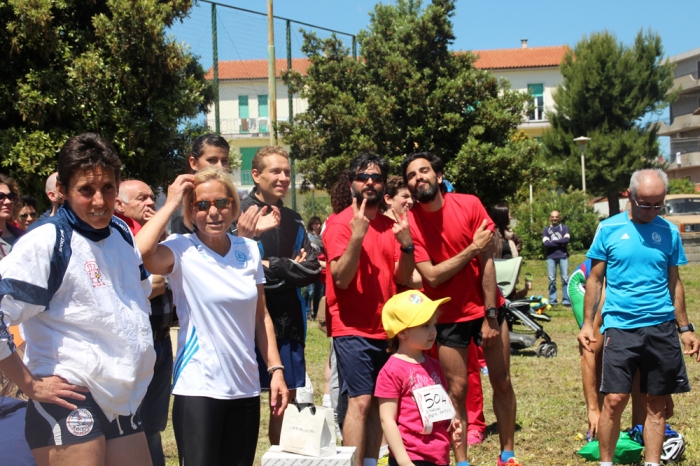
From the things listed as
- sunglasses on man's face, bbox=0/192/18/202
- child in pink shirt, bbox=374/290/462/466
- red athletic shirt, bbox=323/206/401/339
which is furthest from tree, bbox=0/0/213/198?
child in pink shirt, bbox=374/290/462/466

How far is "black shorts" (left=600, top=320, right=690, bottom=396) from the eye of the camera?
5086 millimetres

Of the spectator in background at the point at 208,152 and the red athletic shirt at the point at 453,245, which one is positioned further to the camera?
the red athletic shirt at the point at 453,245

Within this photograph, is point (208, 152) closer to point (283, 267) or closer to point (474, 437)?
point (283, 267)

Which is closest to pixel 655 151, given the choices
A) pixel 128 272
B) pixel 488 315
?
pixel 488 315

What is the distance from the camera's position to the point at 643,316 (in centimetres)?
514

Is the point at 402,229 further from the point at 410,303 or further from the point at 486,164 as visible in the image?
the point at 486,164

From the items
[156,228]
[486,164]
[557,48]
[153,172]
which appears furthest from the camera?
[557,48]

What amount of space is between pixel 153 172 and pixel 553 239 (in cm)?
866

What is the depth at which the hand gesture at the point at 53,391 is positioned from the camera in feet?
8.91

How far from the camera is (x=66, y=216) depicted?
2.93 metres

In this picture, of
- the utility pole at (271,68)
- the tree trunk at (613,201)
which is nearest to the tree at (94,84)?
the utility pole at (271,68)

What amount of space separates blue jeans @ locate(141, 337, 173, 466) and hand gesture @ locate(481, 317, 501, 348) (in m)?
2.17

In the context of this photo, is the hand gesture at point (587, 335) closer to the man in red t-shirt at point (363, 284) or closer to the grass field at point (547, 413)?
the grass field at point (547, 413)

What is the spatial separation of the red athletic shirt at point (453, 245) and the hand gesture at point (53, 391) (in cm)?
292
